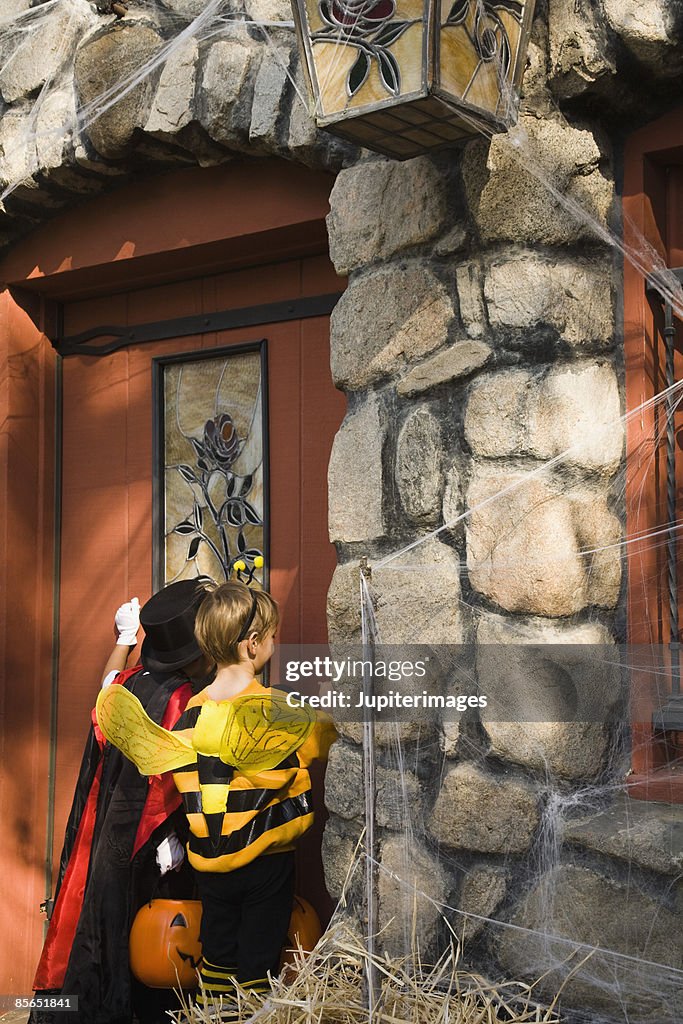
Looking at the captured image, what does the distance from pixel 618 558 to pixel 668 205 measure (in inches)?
29.4

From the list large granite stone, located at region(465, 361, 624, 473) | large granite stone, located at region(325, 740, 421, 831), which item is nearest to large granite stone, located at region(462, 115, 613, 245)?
large granite stone, located at region(465, 361, 624, 473)

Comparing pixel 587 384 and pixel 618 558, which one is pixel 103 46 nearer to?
pixel 587 384

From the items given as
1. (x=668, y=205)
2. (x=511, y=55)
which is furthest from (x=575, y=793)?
(x=511, y=55)

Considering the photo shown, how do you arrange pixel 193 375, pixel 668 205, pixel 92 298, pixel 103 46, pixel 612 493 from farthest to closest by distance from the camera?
pixel 92 298 < pixel 193 375 < pixel 103 46 < pixel 668 205 < pixel 612 493

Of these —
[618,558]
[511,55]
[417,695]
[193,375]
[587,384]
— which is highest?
[511,55]

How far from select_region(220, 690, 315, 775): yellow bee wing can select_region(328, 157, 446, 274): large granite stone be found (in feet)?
3.24

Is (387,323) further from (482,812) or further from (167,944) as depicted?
(167,944)

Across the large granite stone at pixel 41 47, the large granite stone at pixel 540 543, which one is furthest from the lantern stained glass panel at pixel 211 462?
the large granite stone at pixel 540 543

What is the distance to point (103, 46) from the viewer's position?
292 centimetres

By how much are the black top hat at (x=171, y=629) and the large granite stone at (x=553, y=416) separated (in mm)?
996

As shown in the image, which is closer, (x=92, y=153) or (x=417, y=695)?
(x=417, y=695)

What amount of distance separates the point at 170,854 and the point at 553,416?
4.74 feet

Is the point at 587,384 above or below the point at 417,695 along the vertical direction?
above
